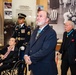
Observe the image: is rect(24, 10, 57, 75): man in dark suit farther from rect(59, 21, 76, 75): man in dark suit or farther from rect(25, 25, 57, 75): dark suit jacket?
rect(59, 21, 76, 75): man in dark suit

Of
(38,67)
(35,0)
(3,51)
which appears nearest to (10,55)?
(3,51)

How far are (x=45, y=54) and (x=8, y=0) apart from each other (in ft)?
16.0

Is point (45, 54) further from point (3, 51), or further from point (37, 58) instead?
point (3, 51)

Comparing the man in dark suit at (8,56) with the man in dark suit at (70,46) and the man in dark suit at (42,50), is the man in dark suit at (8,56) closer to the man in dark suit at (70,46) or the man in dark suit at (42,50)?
the man in dark suit at (70,46)

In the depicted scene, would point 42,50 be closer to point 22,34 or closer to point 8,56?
point 8,56

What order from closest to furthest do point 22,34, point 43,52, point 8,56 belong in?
point 43,52
point 8,56
point 22,34

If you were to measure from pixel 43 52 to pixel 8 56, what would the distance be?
5.15 feet

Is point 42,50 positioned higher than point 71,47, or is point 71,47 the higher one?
point 42,50

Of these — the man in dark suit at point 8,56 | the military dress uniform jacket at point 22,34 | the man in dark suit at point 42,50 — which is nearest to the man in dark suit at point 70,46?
the man in dark suit at point 8,56

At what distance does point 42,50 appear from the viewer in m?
2.41

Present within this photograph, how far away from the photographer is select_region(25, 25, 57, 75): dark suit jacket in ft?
7.92

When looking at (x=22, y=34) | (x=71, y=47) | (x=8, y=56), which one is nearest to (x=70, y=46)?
(x=71, y=47)

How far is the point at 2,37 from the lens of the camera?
6.52 meters

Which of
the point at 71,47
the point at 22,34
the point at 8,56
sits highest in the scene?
the point at 22,34
